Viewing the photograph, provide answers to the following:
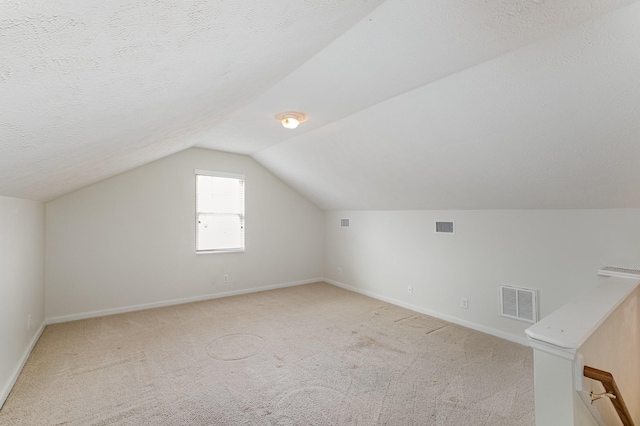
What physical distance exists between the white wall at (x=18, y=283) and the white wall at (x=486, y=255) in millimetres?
4364

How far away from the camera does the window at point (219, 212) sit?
504 centimetres

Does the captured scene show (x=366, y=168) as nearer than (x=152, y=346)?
No

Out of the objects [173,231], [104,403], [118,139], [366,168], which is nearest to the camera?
[118,139]

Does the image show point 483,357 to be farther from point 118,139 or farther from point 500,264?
point 118,139

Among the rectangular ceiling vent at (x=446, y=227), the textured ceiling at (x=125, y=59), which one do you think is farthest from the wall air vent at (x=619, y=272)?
the textured ceiling at (x=125, y=59)

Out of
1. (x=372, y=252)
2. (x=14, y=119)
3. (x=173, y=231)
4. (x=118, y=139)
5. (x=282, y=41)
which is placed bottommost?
(x=372, y=252)

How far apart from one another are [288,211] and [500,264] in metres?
3.69

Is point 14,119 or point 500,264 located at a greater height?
point 14,119

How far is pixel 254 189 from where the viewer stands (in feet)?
18.3

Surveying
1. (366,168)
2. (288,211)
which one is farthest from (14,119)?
(288,211)

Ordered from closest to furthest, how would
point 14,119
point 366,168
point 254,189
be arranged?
point 14,119 < point 366,168 < point 254,189

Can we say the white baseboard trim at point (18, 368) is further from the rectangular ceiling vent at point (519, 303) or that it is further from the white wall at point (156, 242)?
the rectangular ceiling vent at point (519, 303)

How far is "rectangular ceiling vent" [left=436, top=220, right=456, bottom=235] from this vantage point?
4059mm

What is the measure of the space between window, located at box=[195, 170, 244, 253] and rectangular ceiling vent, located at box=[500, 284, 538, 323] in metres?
4.00
